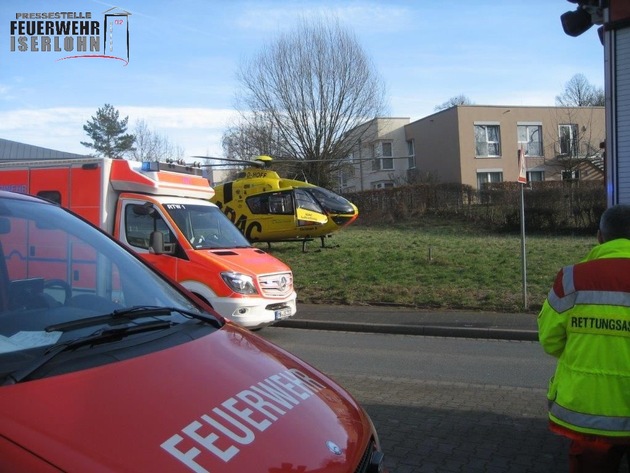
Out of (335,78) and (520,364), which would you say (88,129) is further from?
(520,364)

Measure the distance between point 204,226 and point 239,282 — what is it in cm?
144

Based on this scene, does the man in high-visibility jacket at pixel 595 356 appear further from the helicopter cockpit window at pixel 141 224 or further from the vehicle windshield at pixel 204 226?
the helicopter cockpit window at pixel 141 224

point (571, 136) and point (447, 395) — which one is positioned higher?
point (571, 136)

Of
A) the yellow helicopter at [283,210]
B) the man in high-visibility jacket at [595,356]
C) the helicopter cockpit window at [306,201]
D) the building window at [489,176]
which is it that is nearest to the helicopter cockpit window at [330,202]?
the yellow helicopter at [283,210]

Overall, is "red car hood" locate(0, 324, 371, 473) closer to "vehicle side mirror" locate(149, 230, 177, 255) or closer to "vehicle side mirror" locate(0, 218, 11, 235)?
"vehicle side mirror" locate(0, 218, 11, 235)

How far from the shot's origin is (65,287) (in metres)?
2.84

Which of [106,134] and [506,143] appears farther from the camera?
[106,134]

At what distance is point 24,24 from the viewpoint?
1650cm

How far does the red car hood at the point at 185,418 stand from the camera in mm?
1645

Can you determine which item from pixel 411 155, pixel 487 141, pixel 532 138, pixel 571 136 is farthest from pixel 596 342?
pixel 411 155

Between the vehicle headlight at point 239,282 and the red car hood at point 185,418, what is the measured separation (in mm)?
5884

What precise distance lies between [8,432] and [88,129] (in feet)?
188

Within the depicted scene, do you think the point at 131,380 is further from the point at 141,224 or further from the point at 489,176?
the point at 489,176

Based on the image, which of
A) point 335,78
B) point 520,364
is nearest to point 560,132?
point 335,78
